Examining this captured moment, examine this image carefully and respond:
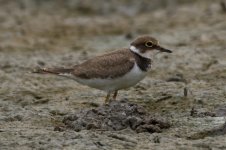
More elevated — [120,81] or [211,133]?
[120,81]

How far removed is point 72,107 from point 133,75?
833 mm

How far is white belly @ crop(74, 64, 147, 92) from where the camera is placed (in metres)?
7.52

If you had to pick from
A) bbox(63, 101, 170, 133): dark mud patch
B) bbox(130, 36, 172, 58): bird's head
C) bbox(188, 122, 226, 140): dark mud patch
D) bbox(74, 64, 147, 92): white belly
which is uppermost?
bbox(130, 36, 172, 58): bird's head

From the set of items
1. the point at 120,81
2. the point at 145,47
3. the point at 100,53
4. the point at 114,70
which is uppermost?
the point at 100,53

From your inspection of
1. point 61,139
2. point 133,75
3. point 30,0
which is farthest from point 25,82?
point 30,0

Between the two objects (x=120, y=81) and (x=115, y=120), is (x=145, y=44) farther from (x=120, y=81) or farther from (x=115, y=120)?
(x=115, y=120)

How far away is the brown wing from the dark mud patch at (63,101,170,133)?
509 mm

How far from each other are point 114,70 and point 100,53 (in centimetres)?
378

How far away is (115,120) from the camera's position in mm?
6875

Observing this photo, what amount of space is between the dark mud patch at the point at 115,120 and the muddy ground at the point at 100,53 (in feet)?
0.36

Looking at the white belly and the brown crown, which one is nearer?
the white belly

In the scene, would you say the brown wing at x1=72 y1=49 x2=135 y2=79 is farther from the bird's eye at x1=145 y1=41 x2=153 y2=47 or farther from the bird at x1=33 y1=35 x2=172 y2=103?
the bird's eye at x1=145 y1=41 x2=153 y2=47

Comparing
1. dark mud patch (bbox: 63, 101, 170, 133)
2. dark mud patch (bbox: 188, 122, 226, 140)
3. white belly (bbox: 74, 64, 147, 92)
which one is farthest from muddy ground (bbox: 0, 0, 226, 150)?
white belly (bbox: 74, 64, 147, 92)

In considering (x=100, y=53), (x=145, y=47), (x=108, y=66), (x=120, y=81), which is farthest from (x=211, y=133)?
(x=100, y=53)
